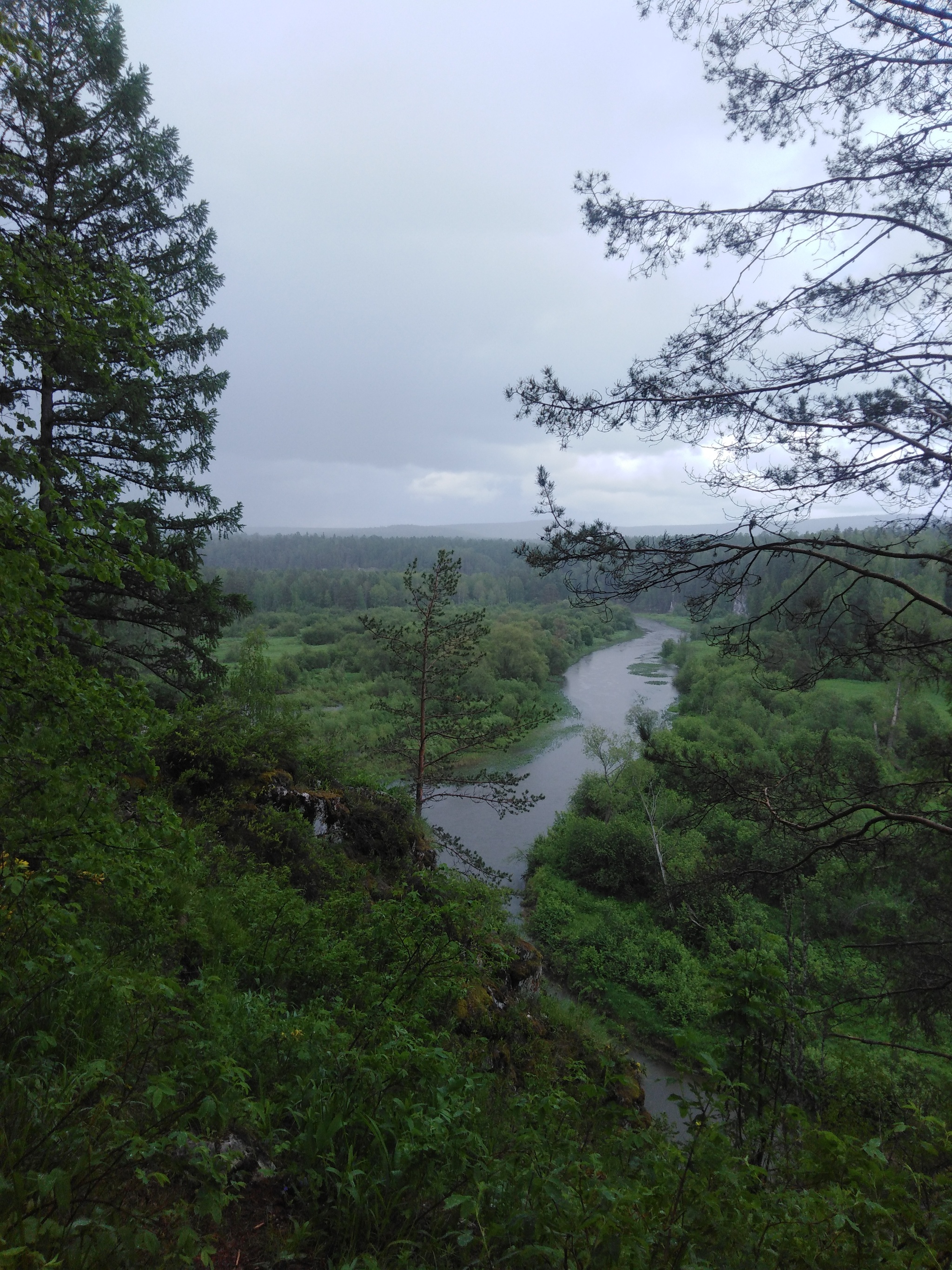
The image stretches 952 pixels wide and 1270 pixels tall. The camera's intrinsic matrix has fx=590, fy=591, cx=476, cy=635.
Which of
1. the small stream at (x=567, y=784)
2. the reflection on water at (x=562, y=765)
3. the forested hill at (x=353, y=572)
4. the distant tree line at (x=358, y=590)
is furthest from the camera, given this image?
the forested hill at (x=353, y=572)

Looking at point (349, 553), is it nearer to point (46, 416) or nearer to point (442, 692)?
point (442, 692)

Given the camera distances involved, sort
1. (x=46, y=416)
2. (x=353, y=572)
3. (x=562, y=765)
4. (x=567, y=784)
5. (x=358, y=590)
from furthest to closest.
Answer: (x=353, y=572)
(x=358, y=590)
(x=562, y=765)
(x=567, y=784)
(x=46, y=416)

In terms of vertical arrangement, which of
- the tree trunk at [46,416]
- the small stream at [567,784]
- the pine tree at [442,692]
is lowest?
the small stream at [567,784]

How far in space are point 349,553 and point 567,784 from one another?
349ft

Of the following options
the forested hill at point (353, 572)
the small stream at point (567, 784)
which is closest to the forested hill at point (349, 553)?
the forested hill at point (353, 572)

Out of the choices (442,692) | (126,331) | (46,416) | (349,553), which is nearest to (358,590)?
(349,553)

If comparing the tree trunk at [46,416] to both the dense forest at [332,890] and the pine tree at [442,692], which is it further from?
the pine tree at [442,692]

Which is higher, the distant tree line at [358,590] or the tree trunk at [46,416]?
the tree trunk at [46,416]

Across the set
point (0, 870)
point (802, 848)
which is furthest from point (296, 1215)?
point (802, 848)

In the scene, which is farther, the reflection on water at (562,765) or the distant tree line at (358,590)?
the distant tree line at (358,590)

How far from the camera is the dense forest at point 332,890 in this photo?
6.38ft

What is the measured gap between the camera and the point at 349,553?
125m

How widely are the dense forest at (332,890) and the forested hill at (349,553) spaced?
8546cm

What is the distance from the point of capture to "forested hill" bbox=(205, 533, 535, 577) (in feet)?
346
